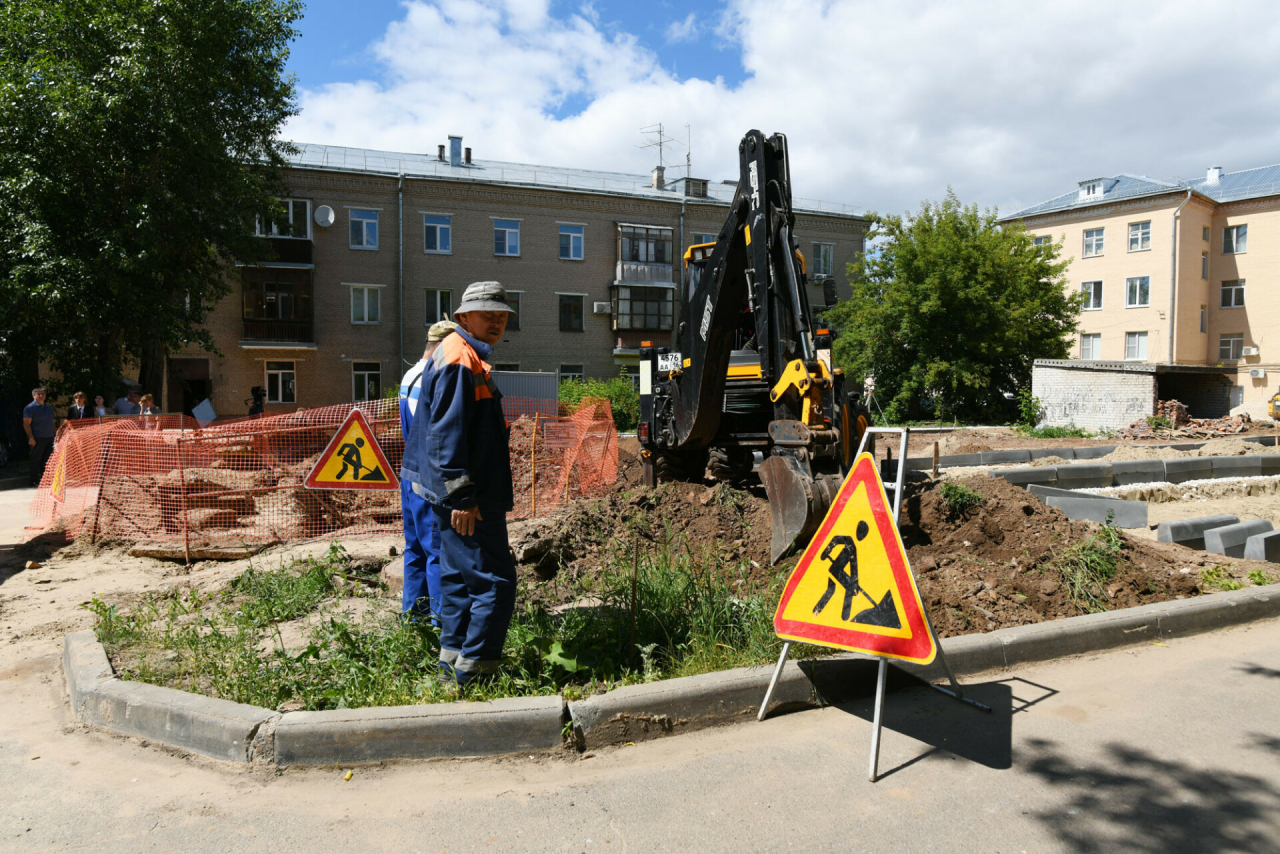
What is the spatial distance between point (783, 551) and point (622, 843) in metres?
3.05

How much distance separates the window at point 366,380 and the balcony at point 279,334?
206cm

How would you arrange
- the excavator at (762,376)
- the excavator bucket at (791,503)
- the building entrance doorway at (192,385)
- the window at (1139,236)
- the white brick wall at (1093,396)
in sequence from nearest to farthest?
the excavator bucket at (791,503), the excavator at (762,376), the white brick wall at (1093,396), the building entrance doorway at (192,385), the window at (1139,236)

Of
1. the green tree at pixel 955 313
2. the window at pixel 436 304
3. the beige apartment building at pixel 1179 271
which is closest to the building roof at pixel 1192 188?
the beige apartment building at pixel 1179 271

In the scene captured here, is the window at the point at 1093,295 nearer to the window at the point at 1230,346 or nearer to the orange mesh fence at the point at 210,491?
the window at the point at 1230,346

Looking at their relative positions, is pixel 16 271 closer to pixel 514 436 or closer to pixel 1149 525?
pixel 514 436

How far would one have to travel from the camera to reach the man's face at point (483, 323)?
411 cm

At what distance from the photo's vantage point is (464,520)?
3.68 meters

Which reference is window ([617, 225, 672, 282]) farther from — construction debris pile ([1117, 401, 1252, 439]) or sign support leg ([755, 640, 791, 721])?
sign support leg ([755, 640, 791, 721])

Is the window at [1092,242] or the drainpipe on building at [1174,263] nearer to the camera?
the drainpipe on building at [1174,263]

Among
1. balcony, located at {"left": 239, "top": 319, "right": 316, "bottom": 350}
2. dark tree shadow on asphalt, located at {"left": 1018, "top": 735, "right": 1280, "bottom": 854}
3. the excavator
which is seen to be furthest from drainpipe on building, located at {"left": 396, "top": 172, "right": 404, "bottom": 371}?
dark tree shadow on asphalt, located at {"left": 1018, "top": 735, "right": 1280, "bottom": 854}

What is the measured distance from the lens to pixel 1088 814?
3.06m

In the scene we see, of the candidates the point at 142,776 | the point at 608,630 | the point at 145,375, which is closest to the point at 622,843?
the point at 608,630

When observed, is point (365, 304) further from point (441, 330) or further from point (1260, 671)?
point (1260, 671)

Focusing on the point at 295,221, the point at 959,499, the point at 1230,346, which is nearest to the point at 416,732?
the point at 959,499
